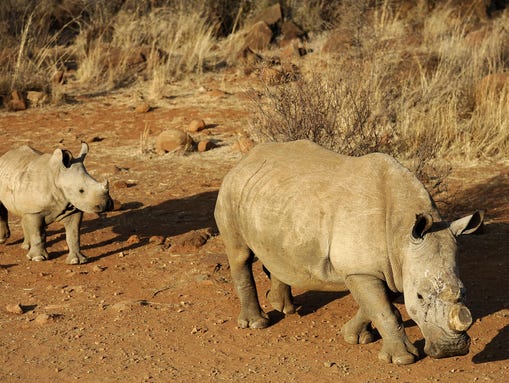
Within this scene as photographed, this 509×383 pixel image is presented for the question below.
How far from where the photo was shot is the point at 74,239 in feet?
31.5

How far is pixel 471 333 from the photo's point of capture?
7.12 metres

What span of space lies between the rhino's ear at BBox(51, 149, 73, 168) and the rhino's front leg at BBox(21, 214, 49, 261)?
0.61m

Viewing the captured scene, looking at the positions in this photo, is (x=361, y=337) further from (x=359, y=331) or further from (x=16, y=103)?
(x=16, y=103)

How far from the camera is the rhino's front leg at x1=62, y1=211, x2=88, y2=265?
951 cm

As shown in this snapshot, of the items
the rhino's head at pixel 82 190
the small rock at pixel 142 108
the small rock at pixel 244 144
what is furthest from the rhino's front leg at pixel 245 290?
the small rock at pixel 142 108

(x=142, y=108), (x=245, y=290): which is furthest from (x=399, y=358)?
(x=142, y=108)

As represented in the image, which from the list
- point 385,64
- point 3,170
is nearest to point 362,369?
point 3,170

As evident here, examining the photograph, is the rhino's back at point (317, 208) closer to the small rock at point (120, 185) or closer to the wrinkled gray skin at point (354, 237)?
the wrinkled gray skin at point (354, 237)

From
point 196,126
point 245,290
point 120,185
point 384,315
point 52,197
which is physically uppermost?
point 384,315

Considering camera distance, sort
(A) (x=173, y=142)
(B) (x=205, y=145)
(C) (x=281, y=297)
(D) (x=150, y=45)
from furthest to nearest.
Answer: (D) (x=150, y=45)
(B) (x=205, y=145)
(A) (x=173, y=142)
(C) (x=281, y=297)

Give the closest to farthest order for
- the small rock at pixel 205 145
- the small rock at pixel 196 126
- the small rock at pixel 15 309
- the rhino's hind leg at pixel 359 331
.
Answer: the rhino's hind leg at pixel 359 331 → the small rock at pixel 15 309 → the small rock at pixel 205 145 → the small rock at pixel 196 126

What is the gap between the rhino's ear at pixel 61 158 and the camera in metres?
9.68

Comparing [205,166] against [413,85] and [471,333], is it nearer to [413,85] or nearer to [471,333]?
[413,85]

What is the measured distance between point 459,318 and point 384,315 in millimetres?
738
